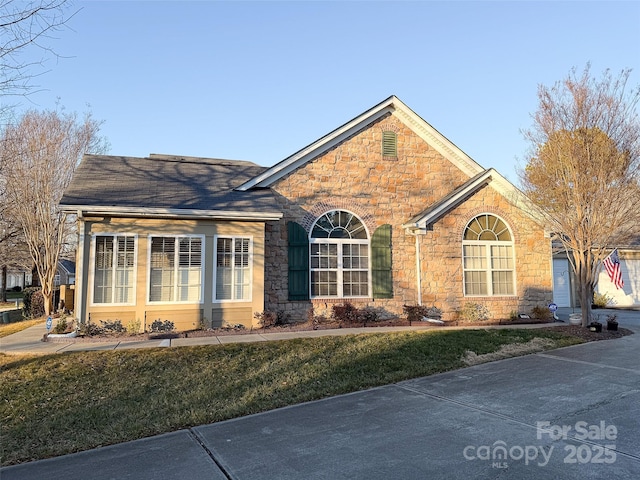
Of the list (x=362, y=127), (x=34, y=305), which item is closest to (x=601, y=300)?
(x=362, y=127)

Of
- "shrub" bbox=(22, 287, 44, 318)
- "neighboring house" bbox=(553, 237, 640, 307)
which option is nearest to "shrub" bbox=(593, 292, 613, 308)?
"neighboring house" bbox=(553, 237, 640, 307)

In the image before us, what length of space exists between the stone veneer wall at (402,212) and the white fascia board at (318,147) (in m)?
0.19

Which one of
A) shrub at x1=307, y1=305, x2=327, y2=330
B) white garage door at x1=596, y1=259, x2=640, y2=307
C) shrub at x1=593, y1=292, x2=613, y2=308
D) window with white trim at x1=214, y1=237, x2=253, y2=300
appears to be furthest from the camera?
white garage door at x1=596, y1=259, x2=640, y2=307

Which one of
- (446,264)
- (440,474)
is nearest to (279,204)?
(446,264)

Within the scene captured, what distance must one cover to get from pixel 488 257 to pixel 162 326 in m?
10.2

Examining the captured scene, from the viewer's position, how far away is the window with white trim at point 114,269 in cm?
1071

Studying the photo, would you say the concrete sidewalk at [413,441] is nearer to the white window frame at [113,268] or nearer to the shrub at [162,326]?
the shrub at [162,326]

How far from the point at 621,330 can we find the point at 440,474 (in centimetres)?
1082

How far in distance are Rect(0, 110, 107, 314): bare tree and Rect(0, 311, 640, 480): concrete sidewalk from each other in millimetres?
14138

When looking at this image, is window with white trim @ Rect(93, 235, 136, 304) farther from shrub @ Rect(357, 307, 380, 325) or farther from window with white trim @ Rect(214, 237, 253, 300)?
shrub @ Rect(357, 307, 380, 325)

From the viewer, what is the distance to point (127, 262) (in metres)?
10.9

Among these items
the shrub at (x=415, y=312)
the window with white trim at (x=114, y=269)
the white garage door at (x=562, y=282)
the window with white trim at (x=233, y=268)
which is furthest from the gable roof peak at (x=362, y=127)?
the white garage door at (x=562, y=282)

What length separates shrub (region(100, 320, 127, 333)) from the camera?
10.5 metres

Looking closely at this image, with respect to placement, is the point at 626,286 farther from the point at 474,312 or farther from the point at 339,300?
the point at 339,300
